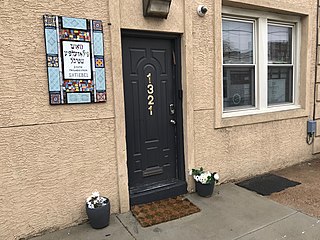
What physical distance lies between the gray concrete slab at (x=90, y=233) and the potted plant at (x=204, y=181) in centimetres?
125

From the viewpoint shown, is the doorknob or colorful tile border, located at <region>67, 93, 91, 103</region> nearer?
colorful tile border, located at <region>67, 93, 91, 103</region>

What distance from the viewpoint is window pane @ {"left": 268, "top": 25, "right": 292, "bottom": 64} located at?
15.7 feet

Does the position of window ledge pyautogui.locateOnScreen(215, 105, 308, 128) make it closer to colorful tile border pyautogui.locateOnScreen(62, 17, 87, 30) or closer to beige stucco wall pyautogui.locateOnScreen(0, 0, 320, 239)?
beige stucco wall pyautogui.locateOnScreen(0, 0, 320, 239)

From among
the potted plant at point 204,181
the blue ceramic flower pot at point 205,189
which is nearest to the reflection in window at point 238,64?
the potted plant at point 204,181

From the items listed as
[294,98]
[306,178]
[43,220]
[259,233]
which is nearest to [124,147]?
[43,220]

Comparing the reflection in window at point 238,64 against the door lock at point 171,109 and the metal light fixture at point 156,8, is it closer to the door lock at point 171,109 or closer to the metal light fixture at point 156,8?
the door lock at point 171,109

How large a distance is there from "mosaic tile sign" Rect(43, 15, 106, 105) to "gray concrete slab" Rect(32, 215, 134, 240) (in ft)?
4.79

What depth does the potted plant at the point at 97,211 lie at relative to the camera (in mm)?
2859

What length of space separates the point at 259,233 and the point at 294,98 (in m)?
3.45

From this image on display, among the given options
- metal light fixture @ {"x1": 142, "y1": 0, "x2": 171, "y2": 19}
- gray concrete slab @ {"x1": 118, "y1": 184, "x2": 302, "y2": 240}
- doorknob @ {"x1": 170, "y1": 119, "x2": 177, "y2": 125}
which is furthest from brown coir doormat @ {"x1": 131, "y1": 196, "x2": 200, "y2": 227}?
metal light fixture @ {"x1": 142, "y1": 0, "x2": 171, "y2": 19}

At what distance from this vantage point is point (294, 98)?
527 cm

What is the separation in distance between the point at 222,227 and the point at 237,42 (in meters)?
3.01

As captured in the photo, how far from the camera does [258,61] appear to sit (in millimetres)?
4531

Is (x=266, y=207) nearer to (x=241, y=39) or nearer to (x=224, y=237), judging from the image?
(x=224, y=237)
